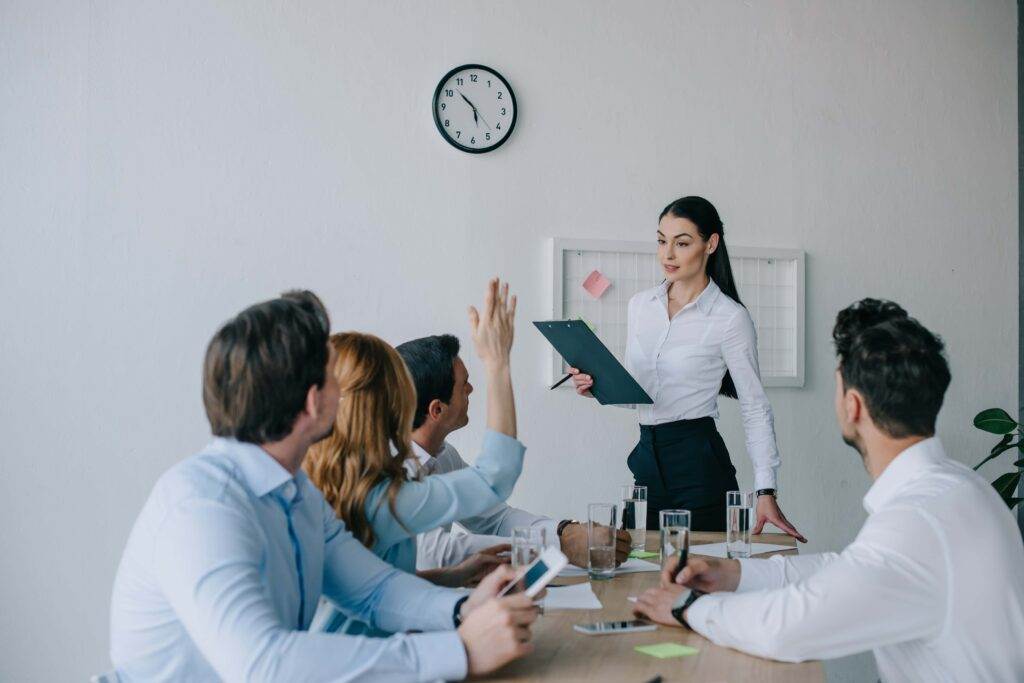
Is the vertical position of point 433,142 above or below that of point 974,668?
above

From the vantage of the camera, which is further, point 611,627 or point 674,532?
point 674,532

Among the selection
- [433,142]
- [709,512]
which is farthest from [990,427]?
[433,142]

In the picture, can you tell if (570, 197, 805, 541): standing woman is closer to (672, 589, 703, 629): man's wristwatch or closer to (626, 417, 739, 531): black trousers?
(626, 417, 739, 531): black trousers

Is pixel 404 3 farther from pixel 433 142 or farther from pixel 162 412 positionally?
pixel 162 412

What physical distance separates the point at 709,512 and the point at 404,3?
2081 millimetres

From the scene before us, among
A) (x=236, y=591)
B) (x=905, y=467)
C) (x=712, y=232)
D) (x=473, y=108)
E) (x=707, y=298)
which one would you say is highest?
(x=473, y=108)

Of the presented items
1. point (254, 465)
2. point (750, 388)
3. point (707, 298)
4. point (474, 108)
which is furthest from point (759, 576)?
point (474, 108)

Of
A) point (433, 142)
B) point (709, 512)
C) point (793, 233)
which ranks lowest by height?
point (709, 512)

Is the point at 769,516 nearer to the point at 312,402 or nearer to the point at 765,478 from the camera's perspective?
the point at 765,478

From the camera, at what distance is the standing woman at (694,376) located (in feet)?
9.24

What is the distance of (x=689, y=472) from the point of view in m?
2.81

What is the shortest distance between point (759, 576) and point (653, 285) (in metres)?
2.06

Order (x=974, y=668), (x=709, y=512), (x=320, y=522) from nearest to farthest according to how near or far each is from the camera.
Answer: (x=974, y=668) < (x=320, y=522) < (x=709, y=512)

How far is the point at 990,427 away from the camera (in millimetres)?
3678
